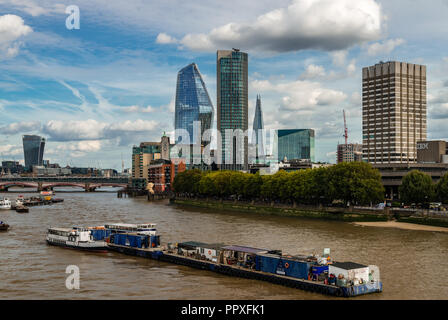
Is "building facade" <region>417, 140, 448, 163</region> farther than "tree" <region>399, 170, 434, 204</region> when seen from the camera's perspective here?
Yes

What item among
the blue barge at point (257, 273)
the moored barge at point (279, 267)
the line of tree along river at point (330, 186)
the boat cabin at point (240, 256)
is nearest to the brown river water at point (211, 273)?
the blue barge at point (257, 273)

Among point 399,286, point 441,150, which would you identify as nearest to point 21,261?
point 399,286

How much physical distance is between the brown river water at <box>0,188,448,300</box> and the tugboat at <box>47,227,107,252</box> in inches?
45.4

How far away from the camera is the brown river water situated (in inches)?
1602

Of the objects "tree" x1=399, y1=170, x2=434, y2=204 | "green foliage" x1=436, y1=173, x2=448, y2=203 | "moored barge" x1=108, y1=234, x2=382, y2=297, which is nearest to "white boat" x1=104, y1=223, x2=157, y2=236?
"moored barge" x1=108, y1=234, x2=382, y2=297

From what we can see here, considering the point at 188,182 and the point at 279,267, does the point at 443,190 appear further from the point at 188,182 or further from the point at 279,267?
the point at 188,182

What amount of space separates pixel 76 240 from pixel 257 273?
2906 centimetres

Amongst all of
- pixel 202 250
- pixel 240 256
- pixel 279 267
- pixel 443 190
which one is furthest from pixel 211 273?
pixel 443 190

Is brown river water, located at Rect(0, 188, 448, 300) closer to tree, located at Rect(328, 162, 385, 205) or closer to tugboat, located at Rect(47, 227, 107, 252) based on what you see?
tugboat, located at Rect(47, 227, 107, 252)

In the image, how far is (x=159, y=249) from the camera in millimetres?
58125

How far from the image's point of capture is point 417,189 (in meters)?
96.4

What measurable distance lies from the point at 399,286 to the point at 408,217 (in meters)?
51.7
